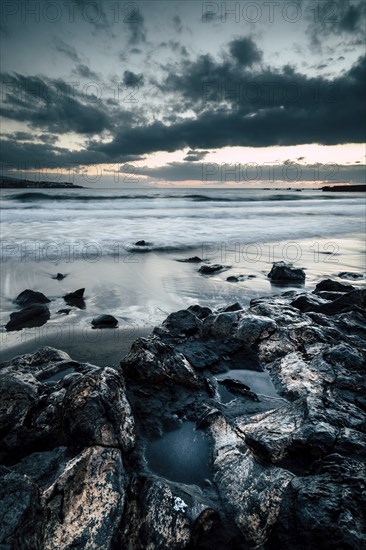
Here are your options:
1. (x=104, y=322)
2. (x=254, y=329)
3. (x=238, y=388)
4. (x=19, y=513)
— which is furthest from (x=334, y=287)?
(x=19, y=513)

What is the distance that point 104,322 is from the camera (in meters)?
4.87

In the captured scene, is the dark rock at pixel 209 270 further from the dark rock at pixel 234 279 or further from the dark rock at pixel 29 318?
the dark rock at pixel 29 318

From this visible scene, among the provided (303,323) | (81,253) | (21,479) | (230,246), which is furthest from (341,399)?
(230,246)

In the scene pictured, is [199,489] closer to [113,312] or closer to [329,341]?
[329,341]

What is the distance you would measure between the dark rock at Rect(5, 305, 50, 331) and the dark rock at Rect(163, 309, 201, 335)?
2.00 metres

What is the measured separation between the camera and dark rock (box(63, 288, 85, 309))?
5.88 meters

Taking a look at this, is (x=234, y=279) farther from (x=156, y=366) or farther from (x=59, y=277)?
(x=156, y=366)

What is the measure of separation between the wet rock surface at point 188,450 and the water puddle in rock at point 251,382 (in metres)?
0.01

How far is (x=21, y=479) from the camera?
1.64 m

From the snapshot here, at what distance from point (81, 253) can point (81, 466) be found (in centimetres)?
968

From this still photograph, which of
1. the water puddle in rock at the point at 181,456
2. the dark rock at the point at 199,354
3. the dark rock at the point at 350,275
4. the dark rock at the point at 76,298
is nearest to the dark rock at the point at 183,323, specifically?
the dark rock at the point at 199,354

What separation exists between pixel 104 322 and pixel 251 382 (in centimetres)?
245

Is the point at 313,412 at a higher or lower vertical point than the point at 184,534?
higher

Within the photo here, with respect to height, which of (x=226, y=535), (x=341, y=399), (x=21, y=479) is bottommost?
(x=226, y=535)
